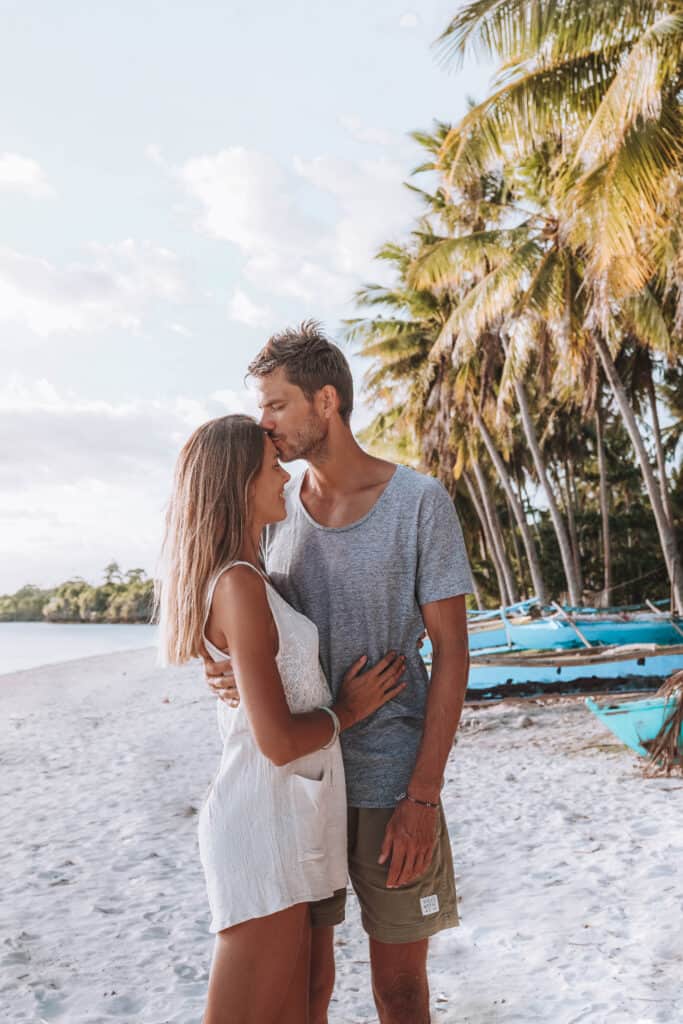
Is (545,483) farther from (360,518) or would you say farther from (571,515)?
(360,518)

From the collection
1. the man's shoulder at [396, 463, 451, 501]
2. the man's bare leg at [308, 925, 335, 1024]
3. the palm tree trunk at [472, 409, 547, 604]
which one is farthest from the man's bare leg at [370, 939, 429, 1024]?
the palm tree trunk at [472, 409, 547, 604]

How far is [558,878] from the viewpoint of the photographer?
4.78m

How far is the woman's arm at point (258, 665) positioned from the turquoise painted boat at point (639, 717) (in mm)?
5188

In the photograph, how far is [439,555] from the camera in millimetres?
2258

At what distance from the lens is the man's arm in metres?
2.16

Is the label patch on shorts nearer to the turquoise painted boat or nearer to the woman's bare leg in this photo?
the woman's bare leg

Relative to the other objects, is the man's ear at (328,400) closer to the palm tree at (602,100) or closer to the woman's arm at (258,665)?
the woman's arm at (258,665)

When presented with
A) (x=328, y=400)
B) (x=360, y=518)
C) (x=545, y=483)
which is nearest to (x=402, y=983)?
(x=360, y=518)

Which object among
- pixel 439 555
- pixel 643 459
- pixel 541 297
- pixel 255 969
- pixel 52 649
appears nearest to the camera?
pixel 255 969

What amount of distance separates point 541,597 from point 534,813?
1316 centimetres

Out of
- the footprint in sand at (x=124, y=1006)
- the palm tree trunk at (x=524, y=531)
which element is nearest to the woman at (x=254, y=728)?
the footprint in sand at (x=124, y=1006)

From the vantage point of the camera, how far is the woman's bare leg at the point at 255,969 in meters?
1.87

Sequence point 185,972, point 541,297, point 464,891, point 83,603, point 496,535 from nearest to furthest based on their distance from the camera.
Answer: point 185,972
point 464,891
point 541,297
point 496,535
point 83,603

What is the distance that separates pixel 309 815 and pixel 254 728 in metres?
0.29
